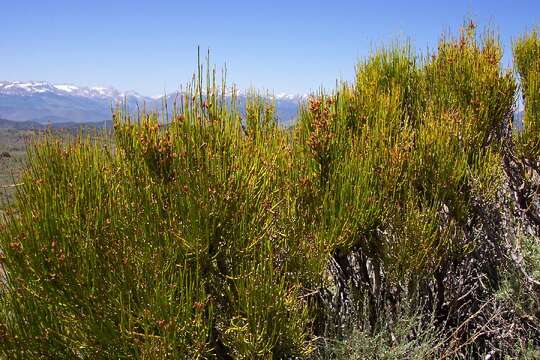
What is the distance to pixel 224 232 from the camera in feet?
11.6

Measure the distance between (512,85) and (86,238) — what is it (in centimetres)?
519

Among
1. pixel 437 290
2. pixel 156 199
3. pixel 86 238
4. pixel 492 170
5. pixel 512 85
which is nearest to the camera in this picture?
pixel 86 238

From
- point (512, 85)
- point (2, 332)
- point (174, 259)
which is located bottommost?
point (2, 332)

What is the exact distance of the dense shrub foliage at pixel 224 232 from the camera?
3158 millimetres

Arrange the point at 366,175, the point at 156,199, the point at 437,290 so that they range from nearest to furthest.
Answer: the point at 156,199, the point at 366,175, the point at 437,290

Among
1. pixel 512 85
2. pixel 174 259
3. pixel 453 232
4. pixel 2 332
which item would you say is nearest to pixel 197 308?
pixel 174 259

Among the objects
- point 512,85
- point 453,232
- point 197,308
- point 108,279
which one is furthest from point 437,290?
point 108,279

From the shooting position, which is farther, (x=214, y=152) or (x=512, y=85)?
(x=512, y=85)

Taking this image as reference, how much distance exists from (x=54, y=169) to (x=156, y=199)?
2.73 feet

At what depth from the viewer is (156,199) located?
3.38 metres

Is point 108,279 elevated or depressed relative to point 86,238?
depressed

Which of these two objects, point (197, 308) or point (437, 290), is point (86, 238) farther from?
point (437, 290)

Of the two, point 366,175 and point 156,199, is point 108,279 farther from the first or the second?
point 366,175

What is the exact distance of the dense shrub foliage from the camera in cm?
316
